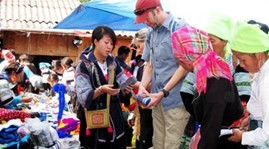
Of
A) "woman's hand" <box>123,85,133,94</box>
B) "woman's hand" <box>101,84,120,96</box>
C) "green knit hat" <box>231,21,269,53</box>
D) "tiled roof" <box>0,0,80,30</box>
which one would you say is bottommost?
"tiled roof" <box>0,0,80,30</box>

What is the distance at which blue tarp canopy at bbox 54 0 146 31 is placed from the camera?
28.7 ft

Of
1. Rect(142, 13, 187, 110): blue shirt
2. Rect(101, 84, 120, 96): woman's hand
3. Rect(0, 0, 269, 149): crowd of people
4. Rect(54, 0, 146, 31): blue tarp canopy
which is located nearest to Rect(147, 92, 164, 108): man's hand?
Rect(0, 0, 269, 149): crowd of people

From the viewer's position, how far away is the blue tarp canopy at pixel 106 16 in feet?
28.7

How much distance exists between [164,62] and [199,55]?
37.3 inches

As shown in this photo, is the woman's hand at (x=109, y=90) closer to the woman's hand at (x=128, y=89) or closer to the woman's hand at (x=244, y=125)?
the woman's hand at (x=128, y=89)

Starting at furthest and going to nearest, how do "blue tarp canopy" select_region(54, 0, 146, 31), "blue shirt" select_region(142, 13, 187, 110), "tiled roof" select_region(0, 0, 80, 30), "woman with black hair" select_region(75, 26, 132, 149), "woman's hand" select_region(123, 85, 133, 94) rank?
1. "tiled roof" select_region(0, 0, 80, 30)
2. "blue tarp canopy" select_region(54, 0, 146, 31)
3. "woman's hand" select_region(123, 85, 133, 94)
4. "woman with black hair" select_region(75, 26, 132, 149)
5. "blue shirt" select_region(142, 13, 187, 110)

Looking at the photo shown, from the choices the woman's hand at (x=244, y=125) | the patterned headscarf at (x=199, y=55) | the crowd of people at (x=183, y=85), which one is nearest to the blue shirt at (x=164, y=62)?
the crowd of people at (x=183, y=85)

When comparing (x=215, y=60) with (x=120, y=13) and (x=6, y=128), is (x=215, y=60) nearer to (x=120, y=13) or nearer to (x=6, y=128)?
(x=6, y=128)

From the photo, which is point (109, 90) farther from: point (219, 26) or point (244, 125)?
point (244, 125)

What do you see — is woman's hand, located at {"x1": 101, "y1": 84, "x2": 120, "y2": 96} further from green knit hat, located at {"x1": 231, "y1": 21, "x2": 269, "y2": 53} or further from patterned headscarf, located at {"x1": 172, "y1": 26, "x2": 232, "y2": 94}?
green knit hat, located at {"x1": 231, "y1": 21, "x2": 269, "y2": 53}

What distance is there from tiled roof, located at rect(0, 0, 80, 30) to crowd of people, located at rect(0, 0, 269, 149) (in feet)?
28.1

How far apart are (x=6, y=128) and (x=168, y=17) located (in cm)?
195

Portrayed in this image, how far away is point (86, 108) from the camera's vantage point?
165 inches

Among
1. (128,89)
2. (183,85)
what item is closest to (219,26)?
(183,85)
